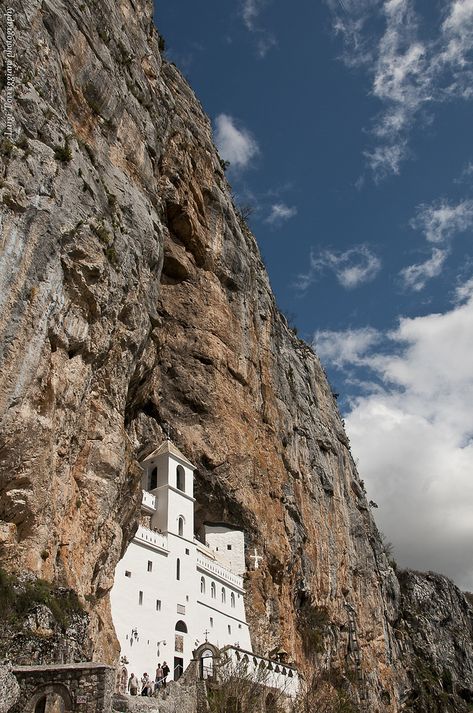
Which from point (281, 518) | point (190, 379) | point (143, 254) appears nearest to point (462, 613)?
point (281, 518)

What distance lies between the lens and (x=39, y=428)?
67.7ft

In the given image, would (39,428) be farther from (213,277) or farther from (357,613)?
(357,613)

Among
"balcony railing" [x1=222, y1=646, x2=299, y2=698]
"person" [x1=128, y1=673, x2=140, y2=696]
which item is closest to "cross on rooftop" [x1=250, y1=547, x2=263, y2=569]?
"balcony railing" [x1=222, y1=646, x2=299, y2=698]

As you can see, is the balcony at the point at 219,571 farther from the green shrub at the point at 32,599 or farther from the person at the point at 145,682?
the green shrub at the point at 32,599

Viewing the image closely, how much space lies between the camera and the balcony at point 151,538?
3222cm

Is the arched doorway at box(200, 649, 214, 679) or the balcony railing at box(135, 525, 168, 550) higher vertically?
the balcony railing at box(135, 525, 168, 550)

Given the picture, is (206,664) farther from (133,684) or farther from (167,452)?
(167,452)

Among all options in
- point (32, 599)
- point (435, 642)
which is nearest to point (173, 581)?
point (32, 599)

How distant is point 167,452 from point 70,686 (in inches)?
890

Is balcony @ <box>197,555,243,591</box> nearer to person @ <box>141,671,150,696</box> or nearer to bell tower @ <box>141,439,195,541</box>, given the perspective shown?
bell tower @ <box>141,439,195,541</box>

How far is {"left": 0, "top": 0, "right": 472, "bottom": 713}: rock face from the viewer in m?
21.2

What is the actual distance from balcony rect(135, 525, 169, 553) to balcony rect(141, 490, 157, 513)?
1999mm

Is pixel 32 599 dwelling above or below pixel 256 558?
below

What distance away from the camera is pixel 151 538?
3297cm
